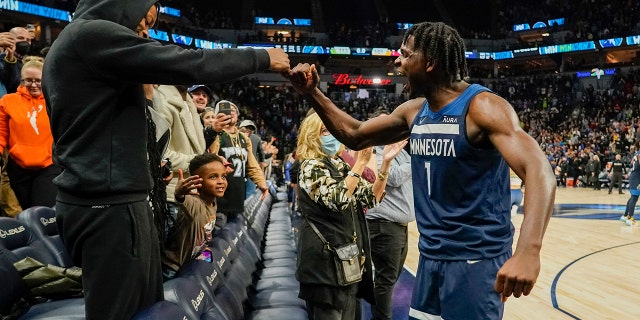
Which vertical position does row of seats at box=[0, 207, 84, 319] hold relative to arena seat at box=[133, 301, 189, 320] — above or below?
below

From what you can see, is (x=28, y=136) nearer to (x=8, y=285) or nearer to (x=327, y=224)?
(x=8, y=285)

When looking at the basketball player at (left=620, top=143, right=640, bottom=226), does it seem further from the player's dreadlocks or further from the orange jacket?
the orange jacket

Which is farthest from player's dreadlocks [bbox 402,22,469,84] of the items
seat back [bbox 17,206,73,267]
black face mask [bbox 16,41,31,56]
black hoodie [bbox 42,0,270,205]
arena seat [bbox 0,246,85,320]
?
black face mask [bbox 16,41,31,56]

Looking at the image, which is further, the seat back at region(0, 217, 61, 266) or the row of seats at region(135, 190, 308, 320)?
the seat back at region(0, 217, 61, 266)

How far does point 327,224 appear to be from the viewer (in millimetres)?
2900

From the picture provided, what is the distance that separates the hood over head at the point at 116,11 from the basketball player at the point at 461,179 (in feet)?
3.23

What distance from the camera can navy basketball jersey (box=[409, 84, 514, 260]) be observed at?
1.89 m

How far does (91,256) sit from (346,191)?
57.6 inches

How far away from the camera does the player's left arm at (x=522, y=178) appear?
160 cm

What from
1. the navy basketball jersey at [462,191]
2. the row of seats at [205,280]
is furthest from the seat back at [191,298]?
the navy basketball jersey at [462,191]

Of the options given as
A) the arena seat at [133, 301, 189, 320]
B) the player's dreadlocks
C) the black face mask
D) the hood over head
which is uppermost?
the black face mask

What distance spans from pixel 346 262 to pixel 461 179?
1.11 metres

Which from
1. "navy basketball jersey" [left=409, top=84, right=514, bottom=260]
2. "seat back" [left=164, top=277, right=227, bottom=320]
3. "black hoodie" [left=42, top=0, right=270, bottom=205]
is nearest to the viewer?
"black hoodie" [left=42, top=0, right=270, bottom=205]

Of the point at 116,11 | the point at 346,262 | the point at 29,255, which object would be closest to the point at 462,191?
the point at 346,262
